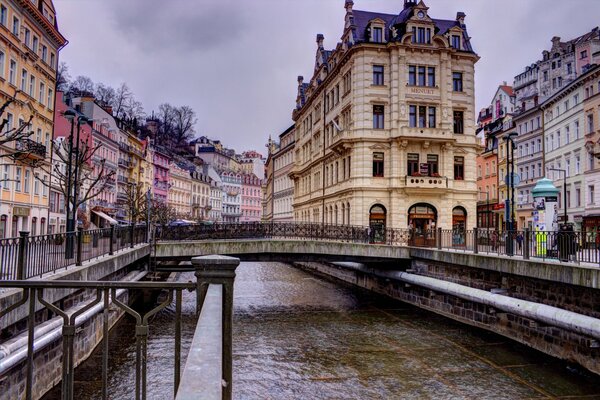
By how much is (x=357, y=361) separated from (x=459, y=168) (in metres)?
27.7

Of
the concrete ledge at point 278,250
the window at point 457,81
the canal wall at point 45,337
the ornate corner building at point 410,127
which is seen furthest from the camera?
Result: the window at point 457,81

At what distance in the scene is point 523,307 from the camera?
1597 centimetres

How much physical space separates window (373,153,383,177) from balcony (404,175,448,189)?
2173mm

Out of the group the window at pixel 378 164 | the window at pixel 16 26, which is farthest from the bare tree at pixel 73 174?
the window at pixel 378 164

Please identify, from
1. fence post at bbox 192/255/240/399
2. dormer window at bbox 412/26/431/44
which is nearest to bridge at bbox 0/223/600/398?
fence post at bbox 192/255/240/399

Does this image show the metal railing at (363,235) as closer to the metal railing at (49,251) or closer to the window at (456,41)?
the metal railing at (49,251)

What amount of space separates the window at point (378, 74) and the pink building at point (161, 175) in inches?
2078

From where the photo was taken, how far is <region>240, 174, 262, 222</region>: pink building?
463 feet

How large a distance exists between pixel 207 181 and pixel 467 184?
3286 inches

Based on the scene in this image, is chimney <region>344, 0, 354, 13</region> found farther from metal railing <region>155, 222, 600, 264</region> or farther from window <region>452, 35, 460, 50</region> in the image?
metal railing <region>155, 222, 600, 264</region>

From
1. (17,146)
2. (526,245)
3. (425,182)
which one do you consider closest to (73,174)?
(17,146)

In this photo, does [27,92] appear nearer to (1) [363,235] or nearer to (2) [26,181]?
(2) [26,181]

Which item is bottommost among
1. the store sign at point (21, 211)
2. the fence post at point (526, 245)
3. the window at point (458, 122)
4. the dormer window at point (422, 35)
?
the fence post at point (526, 245)

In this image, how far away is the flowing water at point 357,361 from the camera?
1245cm
